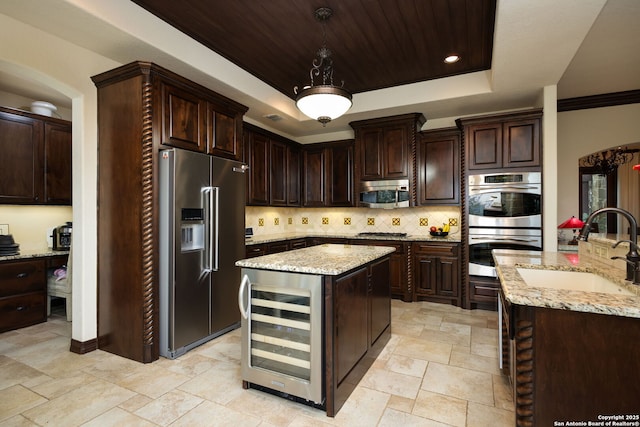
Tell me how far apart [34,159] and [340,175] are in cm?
401

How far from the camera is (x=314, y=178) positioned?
5.52 metres

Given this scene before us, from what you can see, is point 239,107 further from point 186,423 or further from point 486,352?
point 486,352

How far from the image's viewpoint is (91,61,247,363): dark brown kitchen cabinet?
272 centimetres

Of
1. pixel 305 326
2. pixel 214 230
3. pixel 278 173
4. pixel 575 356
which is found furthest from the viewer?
pixel 278 173

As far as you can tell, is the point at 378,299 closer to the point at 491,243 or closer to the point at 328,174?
the point at 491,243

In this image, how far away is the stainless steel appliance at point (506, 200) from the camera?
3861mm

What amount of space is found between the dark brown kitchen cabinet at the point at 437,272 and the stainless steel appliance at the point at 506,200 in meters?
0.52

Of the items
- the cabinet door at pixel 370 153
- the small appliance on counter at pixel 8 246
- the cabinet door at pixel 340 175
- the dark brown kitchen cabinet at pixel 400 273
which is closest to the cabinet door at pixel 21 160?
the small appliance on counter at pixel 8 246

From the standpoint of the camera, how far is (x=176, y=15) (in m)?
2.73

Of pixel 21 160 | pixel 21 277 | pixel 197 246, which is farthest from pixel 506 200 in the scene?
pixel 21 160

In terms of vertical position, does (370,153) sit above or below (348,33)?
below

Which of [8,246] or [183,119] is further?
[8,246]

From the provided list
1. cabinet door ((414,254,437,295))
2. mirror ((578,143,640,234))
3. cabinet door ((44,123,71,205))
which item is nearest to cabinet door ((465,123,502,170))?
cabinet door ((414,254,437,295))

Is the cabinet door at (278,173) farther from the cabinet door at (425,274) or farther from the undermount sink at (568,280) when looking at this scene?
the undermount sink at (568,280)
